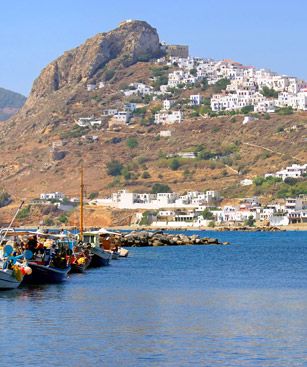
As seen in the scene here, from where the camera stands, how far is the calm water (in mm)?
30141

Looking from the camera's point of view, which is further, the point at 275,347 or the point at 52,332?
the point at 52,332

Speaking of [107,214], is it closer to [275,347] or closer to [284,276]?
[284,276]

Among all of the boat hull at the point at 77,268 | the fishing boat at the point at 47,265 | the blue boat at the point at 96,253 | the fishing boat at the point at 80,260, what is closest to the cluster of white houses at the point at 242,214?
the blue boat at the point at 96,253

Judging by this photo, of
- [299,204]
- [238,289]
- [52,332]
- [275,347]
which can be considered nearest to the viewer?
[275,347]

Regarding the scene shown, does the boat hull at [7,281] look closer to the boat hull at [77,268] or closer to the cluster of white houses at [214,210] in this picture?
the boat hull at [77,268]

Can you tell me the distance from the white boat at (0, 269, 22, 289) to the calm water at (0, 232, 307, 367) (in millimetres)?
542

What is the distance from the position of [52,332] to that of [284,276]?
2678 centimetres

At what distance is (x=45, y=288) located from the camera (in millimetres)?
46875

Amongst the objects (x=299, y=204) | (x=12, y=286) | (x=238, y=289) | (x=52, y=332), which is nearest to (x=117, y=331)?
(x=52, y=332)

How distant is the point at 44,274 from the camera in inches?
1928

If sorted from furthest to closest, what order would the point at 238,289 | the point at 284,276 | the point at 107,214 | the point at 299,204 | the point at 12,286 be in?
the point at 107,214, the point at 299,204, the point at 284,276, the point at 238,289, the point at 12,286

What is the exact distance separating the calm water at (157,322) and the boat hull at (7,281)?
1.49 ft

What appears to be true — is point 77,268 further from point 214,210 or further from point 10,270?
point 214,210

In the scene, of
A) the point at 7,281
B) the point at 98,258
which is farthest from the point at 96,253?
the point at 7,281
